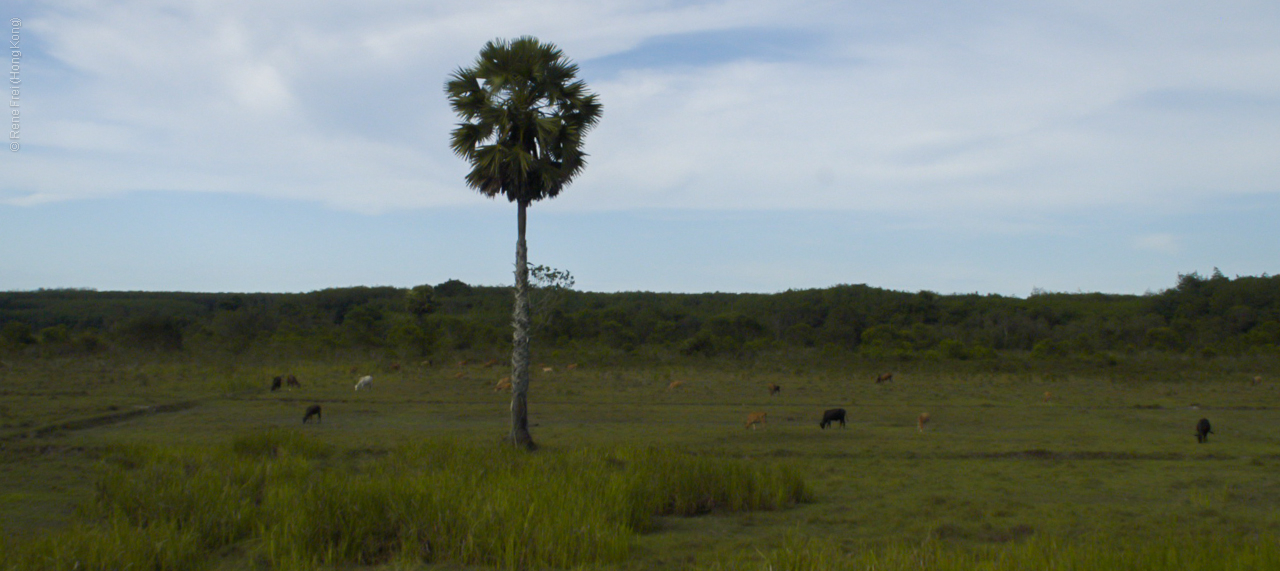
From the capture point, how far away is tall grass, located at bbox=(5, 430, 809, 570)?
7.39 metres

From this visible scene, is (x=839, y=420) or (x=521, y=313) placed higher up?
(x=521, y=313)

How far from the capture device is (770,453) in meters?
15.9

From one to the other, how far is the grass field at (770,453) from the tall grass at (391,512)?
0.07 metres

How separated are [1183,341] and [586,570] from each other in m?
59.2

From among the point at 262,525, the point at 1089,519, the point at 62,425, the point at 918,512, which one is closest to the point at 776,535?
the point at 918,512

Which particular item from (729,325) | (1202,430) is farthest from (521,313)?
(729,325)

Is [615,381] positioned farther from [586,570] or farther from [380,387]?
[586,570]

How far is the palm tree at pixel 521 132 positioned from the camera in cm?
1644

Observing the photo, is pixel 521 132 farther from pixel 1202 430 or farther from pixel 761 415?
pixel 1202 430

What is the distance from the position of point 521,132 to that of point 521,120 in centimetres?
23

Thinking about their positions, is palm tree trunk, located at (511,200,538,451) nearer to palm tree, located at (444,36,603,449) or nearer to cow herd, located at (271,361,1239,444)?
palm tree, located at (444,36,603,449)

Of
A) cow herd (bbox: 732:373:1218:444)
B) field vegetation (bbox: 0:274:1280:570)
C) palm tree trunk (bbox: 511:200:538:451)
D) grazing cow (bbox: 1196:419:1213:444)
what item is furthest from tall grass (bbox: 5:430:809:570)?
grazing cow (bbox: 1196:419:1213:444)

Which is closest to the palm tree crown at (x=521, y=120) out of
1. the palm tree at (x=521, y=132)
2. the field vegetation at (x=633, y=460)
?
the palm tree at (x=521, y=132)

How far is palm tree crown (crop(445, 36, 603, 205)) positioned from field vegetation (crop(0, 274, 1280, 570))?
4.88 m
